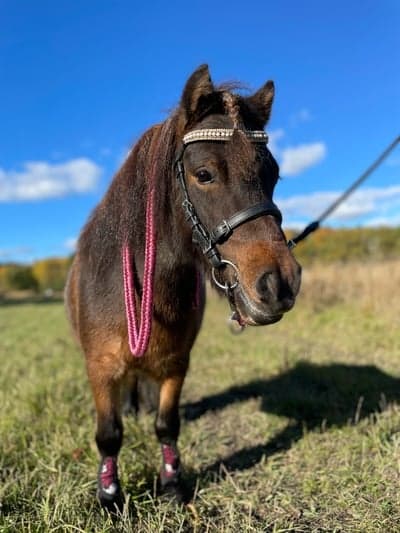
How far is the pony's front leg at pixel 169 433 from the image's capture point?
3341 millimetres

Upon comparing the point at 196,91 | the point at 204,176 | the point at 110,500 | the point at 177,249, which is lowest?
the point at 110,500

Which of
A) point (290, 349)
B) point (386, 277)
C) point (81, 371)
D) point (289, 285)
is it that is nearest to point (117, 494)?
point (289, 285)

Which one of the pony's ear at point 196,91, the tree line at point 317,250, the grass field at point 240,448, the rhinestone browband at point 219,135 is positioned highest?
the tree line at point 317,250

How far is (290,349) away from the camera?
27.9 feet

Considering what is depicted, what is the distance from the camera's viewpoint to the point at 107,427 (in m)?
3.31

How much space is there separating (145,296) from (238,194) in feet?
3.39

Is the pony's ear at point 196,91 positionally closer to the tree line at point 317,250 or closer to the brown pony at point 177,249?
the brown pony at point 177,249

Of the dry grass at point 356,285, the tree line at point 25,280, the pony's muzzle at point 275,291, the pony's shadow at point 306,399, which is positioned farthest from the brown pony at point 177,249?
the tree line at point 25,280

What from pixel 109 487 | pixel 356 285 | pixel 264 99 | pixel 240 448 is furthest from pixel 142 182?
pixel 356 285

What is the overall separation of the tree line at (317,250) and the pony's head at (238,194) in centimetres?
1590

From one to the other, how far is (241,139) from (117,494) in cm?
259

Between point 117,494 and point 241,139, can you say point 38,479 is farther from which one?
point 241,139

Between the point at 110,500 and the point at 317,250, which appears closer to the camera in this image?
the point at 110,500

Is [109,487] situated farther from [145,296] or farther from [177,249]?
[177,249]
